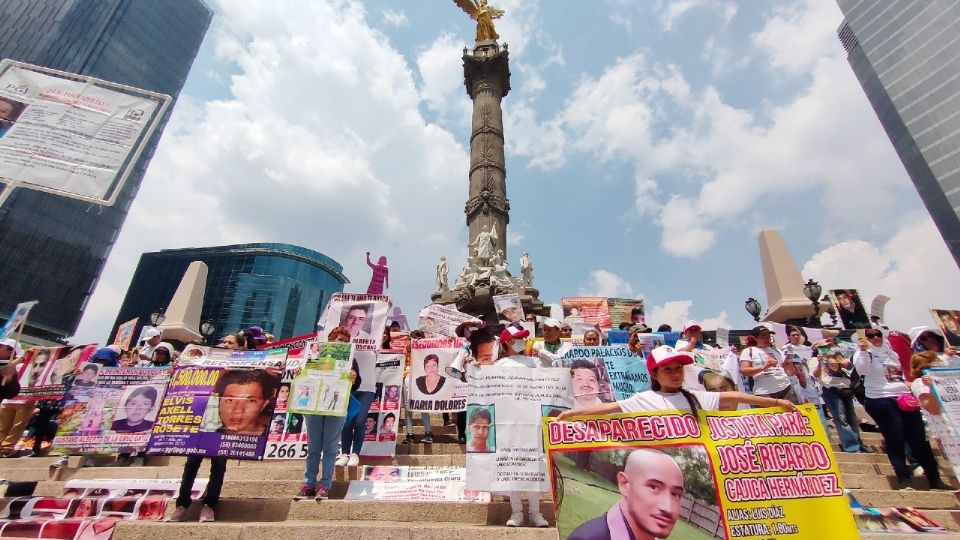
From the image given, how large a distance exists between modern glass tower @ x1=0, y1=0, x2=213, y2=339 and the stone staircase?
57.2 m

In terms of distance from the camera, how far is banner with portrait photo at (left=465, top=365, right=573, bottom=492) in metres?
3.67

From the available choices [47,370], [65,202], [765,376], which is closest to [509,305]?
[765,376]

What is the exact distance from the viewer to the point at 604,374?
4.58m

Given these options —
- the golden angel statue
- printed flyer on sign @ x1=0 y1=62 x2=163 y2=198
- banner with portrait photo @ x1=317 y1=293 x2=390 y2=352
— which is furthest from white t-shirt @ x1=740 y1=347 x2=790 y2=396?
the golden angel statue

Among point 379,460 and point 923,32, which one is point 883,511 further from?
point 923,32

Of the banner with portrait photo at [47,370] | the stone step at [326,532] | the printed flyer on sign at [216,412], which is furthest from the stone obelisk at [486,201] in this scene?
the stone step at [326,532]

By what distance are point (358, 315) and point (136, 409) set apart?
3118mm

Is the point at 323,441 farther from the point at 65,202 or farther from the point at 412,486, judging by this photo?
the point at 65,202

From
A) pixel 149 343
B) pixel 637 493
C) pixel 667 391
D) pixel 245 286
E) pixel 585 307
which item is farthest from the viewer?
pixel 245 286

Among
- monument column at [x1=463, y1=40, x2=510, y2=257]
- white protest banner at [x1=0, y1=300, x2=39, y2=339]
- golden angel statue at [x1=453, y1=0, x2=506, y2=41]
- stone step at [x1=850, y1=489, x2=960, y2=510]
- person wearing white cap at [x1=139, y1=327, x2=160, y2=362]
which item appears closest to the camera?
stone step at [x1=850, y1=489, x2=960, y2=510]

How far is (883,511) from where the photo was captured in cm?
395

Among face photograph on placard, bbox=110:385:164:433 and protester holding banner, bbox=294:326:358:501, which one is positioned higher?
face photograph on placard, bbox=110:385:164:433

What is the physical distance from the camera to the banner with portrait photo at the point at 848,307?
18.9 metres

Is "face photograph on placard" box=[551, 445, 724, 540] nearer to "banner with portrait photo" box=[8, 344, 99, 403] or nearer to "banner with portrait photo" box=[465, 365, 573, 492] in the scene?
"banner with portrait photo" box=[465, 365, 573, 492]
